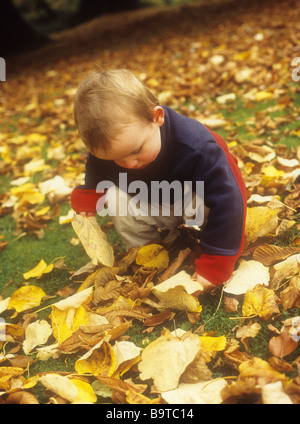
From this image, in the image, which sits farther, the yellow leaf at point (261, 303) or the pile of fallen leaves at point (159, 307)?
the yellow leaf at point (261, 303)

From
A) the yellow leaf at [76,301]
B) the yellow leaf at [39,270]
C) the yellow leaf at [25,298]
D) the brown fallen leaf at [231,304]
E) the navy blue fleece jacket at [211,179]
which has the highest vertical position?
the navy blue fleece jacket at [211,179]

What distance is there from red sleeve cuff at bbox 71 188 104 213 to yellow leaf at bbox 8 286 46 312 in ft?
1.46

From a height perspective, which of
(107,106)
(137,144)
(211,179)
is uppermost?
(107,106)

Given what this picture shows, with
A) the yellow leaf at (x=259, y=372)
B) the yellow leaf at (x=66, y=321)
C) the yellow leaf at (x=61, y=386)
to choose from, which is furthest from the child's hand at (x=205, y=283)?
the yellow leaf at (x=61, y=386)

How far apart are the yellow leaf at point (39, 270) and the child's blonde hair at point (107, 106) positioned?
801 mm

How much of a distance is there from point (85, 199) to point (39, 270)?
1.47ft

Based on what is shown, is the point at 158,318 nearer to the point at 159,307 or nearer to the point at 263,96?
the point at 159,307

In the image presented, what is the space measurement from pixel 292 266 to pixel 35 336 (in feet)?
3.54

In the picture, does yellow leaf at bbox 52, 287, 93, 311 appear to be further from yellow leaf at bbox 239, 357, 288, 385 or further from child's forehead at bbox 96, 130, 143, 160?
yellow leaf at bbox 239, 357, 288, 385

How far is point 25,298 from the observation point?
5.77 ft

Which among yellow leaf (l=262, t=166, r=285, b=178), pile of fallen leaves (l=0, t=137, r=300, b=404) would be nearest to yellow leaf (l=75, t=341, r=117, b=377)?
pile of fallen leaves (l=0, t=137, r=300, b=404)

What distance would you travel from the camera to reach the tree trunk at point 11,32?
34.1 feet

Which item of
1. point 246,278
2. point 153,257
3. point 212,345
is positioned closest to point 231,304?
point 246,278

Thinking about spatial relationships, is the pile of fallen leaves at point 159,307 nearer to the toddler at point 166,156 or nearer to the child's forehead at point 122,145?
the toddler at point 166,156
